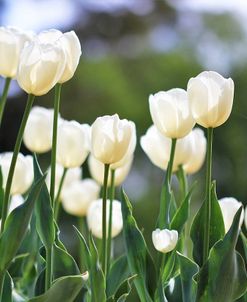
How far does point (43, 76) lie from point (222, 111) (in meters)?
0.15

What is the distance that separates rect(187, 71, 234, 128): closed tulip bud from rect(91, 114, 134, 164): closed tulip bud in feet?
0.21

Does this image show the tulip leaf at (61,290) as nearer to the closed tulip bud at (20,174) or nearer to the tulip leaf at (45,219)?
the tulip leaf at (45,219)

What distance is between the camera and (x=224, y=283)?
1.97ft

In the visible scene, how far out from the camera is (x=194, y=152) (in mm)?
856

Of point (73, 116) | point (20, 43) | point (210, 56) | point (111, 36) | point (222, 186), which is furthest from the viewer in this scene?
point (111, 36)

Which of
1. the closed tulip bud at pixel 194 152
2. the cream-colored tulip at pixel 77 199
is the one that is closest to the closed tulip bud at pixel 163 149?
the closed tulip bud at pixel 194 152

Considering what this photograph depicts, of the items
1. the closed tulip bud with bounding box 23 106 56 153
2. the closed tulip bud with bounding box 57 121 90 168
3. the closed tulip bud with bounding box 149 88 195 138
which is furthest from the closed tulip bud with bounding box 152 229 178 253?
the closed tulip bud with bounding box 23 106 56 153

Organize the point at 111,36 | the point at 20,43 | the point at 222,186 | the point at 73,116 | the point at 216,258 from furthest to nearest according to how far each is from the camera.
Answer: the point at 111,36 → the point at 73,116 → the point at 222,186 → the point at 20,43 → the point at 216,258

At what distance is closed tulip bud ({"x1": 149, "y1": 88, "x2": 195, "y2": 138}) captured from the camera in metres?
0.71

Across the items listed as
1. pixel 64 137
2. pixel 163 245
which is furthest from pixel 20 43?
pixel 163 245

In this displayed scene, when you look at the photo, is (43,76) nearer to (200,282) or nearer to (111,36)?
(200,282)

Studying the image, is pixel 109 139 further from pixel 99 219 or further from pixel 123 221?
pixel 99 219

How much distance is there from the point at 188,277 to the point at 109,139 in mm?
133

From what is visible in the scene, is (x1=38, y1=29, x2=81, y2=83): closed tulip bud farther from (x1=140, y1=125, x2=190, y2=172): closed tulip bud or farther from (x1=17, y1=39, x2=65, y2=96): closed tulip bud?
(x1=140, y1=125, x2=190, y2=172): closed tulip bud
